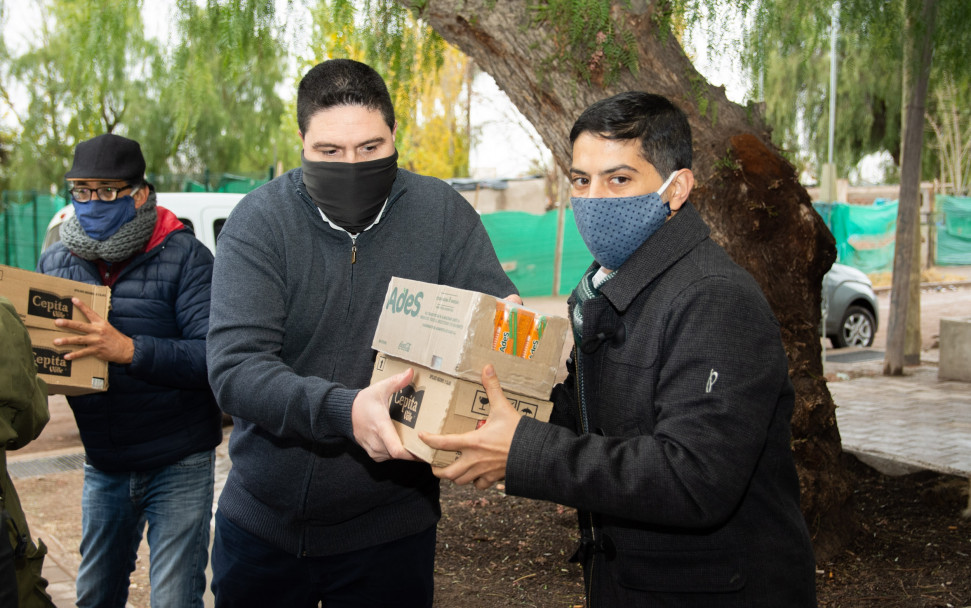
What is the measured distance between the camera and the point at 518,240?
21.4m

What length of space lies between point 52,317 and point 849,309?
12.5 m

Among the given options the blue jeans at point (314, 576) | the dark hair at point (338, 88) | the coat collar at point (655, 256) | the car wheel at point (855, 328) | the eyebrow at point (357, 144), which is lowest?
the car wheel at point (855, 328)

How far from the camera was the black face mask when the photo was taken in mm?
2555

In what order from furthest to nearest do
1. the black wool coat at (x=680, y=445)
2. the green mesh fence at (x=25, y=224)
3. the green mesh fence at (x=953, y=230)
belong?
the green mesh fence at (x=953, y=230) < the green mesh fence at (x=25, y=224) < the black wool coat at (x=680, y=445)

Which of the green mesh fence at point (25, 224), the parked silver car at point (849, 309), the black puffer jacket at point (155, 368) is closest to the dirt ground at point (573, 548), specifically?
the black puffer jacket at point (155, 368)

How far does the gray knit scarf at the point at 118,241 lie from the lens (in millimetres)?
3438

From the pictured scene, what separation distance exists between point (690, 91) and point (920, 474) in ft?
10.6

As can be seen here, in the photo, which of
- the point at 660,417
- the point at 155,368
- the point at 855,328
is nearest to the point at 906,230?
the point at 855,328

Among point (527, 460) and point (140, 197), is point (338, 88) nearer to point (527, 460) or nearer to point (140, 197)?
point (527, 460)

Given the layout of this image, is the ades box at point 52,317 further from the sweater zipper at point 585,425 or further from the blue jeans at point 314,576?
the sweater zipper at point 585,425

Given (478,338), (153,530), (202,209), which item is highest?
(202,209)

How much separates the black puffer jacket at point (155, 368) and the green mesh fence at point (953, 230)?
2826 cm

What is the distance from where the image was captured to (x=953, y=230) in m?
27.4

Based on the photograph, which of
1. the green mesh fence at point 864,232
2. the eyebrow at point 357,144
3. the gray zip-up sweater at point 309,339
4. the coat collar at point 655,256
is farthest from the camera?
the green mesh fence at point 864,232
